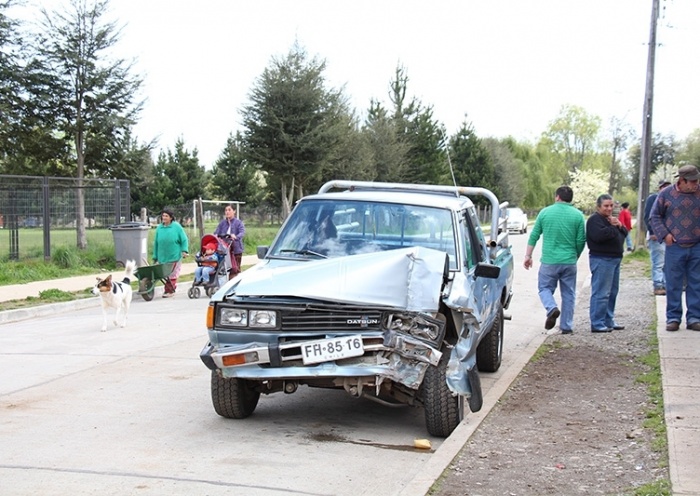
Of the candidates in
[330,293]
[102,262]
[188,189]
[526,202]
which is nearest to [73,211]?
[102,262]

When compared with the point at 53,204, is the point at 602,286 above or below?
below

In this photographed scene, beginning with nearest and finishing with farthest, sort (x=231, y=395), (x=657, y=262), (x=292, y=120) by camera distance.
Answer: (x=231, y=395) < (x=657, y=262) < (x=292, y=120)

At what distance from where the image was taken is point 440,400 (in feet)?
21.3

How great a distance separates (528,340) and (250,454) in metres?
6.41

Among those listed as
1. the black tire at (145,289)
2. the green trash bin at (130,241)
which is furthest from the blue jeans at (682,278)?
the green trash bin at (130,241)

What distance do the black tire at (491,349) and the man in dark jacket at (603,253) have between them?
8.43 feet

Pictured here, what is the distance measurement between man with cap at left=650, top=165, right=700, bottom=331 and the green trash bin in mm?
14367

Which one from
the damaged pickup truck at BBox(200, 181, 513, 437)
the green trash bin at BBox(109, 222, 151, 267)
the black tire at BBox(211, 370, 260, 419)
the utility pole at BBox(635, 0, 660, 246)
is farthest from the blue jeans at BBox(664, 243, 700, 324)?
the utility pole at BBox(635, 0, 660, 246)

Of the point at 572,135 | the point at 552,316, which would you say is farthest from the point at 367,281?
the point at 572,135

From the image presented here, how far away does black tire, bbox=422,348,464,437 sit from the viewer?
6.47 meters

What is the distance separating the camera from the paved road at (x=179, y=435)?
18.1ft

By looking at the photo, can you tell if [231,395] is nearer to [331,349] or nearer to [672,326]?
[331,349]

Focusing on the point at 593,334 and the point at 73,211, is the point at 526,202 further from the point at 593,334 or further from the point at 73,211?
the point at 593,334

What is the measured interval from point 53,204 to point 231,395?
17222 millimetres
